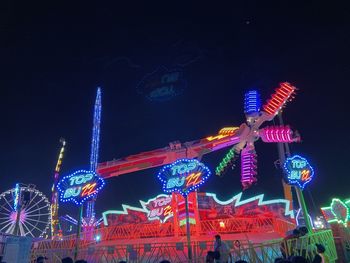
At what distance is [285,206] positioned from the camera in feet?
87.1

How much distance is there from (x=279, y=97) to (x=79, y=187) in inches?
739

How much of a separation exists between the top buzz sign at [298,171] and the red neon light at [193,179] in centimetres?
565

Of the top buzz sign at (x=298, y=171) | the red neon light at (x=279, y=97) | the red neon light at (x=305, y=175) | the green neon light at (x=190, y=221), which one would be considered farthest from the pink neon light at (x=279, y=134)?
the green neon light at (x=190, y=221)

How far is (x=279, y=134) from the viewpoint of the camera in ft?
84.8

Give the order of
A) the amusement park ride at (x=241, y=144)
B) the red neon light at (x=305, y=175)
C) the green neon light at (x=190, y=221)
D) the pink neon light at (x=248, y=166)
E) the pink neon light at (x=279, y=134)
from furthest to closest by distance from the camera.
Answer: the pink neon light at (x=248, y=166) < the amusement park ride at (x=241, y=144) < the pink neon light at (x=279, y=134) < the green neon light at (x=190, y=221) < the red neon light at (x=305, y=175)

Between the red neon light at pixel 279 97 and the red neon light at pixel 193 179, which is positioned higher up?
the red neon light at pixel 279 97

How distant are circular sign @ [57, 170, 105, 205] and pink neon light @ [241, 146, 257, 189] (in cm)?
1539

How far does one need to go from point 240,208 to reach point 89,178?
13.3 meters

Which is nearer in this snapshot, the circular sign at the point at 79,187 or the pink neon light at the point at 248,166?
the circular sign at the point at 79,187

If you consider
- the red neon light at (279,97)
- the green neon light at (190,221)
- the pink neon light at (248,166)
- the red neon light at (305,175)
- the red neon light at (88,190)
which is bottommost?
the green neon light at (190,221)

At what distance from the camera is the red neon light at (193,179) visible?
1822 cm

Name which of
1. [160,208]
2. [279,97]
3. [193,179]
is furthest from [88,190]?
[279,97]

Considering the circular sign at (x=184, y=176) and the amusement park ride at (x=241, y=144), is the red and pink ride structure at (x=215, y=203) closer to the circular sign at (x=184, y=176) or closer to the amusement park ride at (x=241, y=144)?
the amusement park ride at (x=241, y=144)

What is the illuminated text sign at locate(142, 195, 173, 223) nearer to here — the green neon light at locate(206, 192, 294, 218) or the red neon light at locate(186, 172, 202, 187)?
the green neon light at locate(206, 192, 294, 218)
